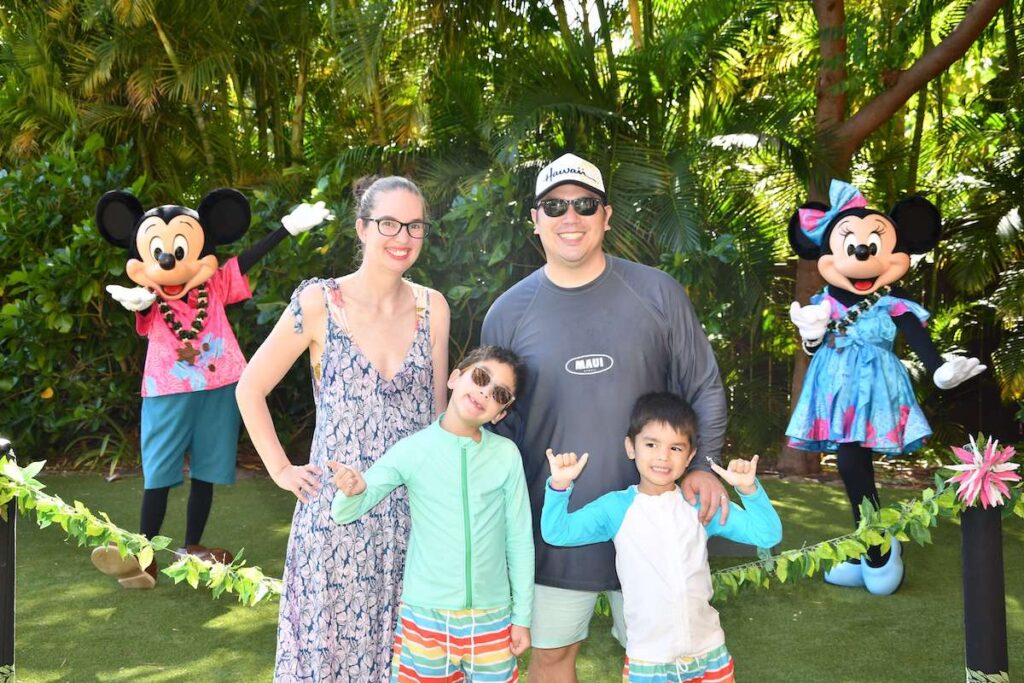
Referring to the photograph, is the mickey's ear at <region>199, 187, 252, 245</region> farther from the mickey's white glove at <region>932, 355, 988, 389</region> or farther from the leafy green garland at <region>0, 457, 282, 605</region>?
the mickey's white glove at <region>932, 355, 988, 389</region>

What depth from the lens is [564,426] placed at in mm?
2740

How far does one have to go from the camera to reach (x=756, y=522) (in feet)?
8.57

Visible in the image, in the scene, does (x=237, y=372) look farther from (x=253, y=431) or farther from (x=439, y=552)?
(x=439, y=552)

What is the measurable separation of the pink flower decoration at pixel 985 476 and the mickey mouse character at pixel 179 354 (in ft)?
10.2

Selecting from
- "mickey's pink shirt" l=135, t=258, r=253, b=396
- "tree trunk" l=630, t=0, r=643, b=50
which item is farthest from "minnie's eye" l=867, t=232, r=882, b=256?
"tree trunk" l=630, t=0, r=643, b=50

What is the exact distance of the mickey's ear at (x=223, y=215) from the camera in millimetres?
5051

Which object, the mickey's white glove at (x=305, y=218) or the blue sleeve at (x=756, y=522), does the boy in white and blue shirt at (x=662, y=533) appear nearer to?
the blue sleeve at (x=756, y=522)

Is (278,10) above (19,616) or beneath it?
above

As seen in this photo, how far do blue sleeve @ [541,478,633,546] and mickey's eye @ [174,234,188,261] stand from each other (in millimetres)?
2805

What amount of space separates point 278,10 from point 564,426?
23.8 ft

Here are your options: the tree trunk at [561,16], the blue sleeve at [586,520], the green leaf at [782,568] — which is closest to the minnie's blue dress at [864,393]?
the green leaf at [782,568]

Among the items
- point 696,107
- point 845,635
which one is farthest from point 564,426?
point 696,107

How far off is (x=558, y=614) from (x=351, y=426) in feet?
2.43

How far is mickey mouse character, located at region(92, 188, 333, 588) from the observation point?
4.74 m
